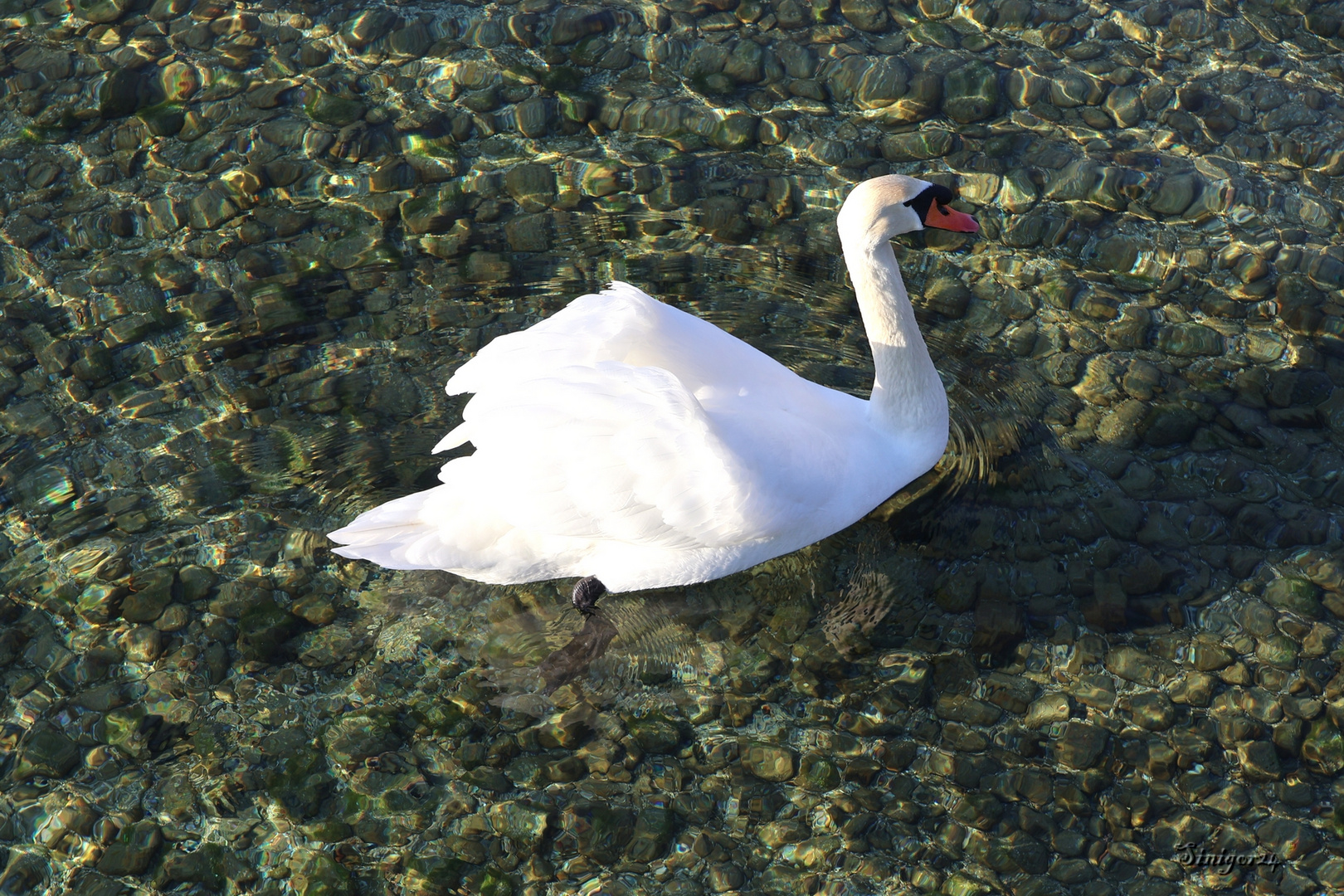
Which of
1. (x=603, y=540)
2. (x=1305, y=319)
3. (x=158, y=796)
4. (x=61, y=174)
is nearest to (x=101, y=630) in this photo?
(x=158, y=796)

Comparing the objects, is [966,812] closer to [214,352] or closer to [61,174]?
[214,352]

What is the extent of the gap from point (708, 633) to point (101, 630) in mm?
2516

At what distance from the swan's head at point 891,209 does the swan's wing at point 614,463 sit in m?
0.95

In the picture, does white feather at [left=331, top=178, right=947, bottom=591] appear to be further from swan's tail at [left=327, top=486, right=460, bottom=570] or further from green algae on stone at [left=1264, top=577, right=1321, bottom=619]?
green algae on stone at [left=1264, top=577, right=1321, bottom=619]

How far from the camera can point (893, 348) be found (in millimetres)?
4754

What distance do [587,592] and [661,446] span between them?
3.16 ft

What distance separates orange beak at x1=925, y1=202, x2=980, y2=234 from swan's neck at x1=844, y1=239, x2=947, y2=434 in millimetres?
203

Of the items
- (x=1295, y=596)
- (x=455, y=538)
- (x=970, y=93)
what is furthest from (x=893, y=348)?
(x=970, y=93)

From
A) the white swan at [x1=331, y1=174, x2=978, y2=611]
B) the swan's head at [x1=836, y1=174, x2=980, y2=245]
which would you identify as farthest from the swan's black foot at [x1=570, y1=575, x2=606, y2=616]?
the swan's head at [x1=836, y1=174, x2=980, y2=245]

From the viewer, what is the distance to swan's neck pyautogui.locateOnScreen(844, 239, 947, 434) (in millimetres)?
4676

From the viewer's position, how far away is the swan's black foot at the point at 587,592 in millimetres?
4965

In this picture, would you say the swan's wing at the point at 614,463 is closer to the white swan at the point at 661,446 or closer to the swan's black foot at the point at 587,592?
the white swan at the point at 661,446

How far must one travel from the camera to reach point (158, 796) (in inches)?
176

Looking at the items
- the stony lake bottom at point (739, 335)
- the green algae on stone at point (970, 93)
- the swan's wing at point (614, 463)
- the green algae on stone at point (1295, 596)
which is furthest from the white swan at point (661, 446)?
the green algae on stone at point (970, 93)
